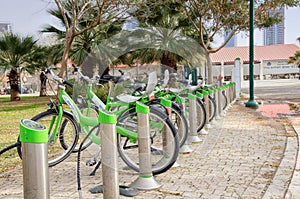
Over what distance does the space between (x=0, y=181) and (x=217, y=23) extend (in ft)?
43.3

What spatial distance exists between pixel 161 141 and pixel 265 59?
40093 mm

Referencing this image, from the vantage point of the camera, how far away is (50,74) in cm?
438

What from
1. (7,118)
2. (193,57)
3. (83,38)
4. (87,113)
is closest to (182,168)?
(87,113)

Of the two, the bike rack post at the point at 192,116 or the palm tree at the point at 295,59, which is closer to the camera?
the bike rack post at the point at 192,116

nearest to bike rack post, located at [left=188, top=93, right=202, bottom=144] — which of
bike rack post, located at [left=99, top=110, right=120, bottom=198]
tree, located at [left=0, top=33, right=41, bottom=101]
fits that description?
bike rack post, located at [left=99, top=110, right=120, bottom=198]

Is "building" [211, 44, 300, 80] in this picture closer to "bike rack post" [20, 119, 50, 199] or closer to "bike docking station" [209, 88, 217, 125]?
"bike docking station" [209, 88, 217, 125]

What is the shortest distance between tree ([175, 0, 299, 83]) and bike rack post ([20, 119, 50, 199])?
1262 cm

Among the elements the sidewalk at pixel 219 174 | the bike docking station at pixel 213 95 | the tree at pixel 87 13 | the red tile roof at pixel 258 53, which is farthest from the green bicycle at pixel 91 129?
the red tile roof at pixel 258 53

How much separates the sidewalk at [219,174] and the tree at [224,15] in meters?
9.25

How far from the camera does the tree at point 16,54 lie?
56.3ft

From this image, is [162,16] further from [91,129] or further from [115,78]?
[91,129]

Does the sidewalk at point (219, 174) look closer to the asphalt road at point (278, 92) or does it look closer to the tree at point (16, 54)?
the asphalt road at point (278, 92)

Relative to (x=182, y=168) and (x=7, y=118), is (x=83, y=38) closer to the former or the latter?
(x=7, y=118)

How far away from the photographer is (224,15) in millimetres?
15539
